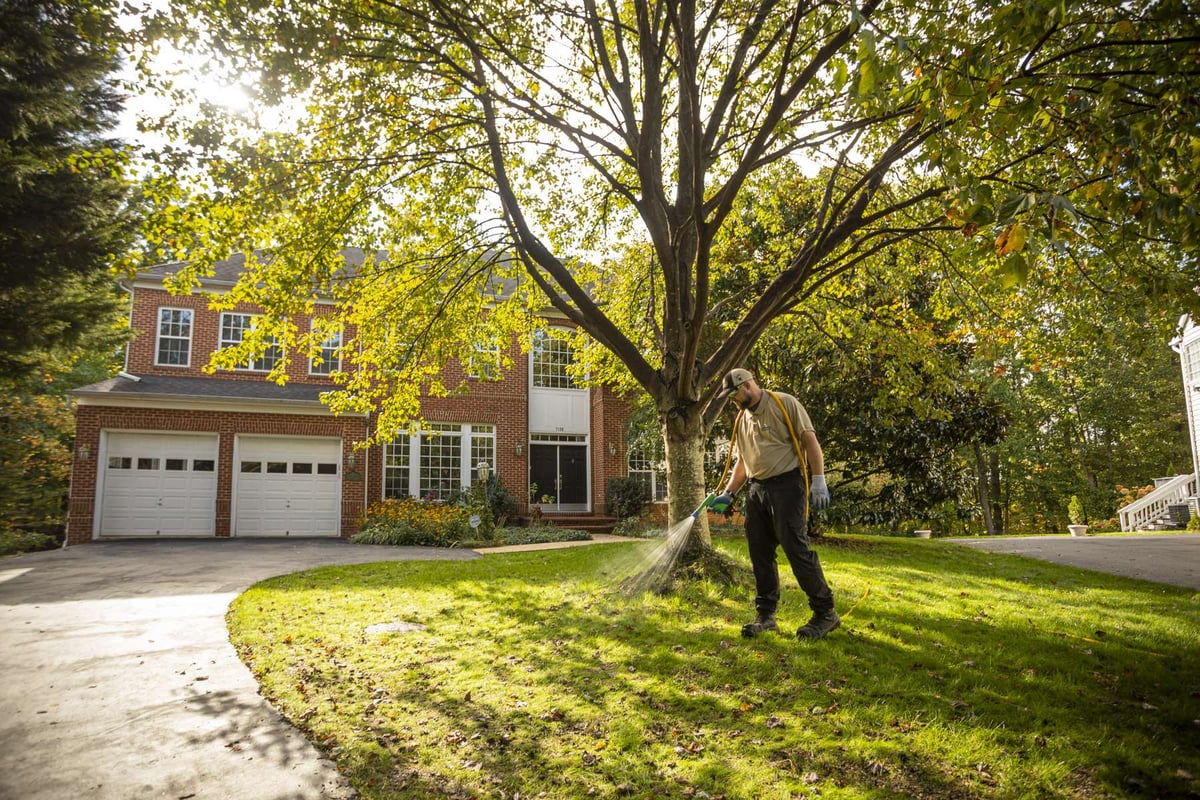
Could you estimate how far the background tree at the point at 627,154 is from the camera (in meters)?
4.40

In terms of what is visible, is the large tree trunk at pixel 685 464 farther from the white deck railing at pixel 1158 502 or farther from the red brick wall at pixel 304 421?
the white deck railing at pixel 1158 502

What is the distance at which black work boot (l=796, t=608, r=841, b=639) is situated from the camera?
5098mm

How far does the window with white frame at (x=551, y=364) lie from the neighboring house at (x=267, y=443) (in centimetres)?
5

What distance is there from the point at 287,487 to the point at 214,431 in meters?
2.34

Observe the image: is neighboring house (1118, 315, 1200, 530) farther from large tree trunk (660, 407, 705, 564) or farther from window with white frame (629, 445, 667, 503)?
large tree trunk (660, 407, 705, 564)

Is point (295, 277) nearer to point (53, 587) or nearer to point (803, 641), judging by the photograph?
point (53, 587)

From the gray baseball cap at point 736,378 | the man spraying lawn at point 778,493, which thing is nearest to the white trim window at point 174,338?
the gray baseball cap at point 736,378

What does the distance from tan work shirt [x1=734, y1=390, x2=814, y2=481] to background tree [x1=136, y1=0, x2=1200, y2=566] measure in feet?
5.65

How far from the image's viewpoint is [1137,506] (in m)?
22.7

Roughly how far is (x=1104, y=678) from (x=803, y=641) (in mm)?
1922

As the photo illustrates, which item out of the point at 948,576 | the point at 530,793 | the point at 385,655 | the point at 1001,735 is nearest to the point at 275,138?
the point at 385,655

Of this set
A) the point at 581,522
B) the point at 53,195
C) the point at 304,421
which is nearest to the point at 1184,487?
the point at 581,522

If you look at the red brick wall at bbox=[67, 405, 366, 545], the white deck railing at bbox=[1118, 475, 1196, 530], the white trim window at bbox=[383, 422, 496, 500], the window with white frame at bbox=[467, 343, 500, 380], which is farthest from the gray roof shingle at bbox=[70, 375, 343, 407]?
the white deck railing at bbox=[1118, 475, 1196, 530]

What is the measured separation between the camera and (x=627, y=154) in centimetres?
840
